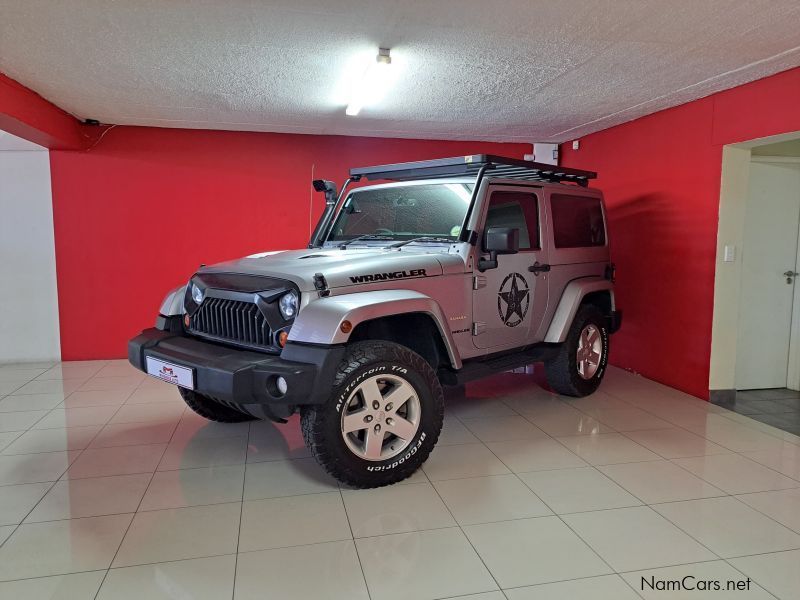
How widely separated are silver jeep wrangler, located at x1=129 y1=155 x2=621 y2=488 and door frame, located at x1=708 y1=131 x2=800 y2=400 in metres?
0.82

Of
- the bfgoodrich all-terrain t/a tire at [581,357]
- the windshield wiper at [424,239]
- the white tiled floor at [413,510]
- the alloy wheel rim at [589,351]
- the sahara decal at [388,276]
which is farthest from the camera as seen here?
the alloy wheel rim at [589,351]

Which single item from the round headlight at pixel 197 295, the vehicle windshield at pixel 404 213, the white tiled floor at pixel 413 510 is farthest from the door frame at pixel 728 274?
the round headlight at pixel 197 295

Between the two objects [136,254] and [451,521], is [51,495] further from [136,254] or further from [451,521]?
[136,254]

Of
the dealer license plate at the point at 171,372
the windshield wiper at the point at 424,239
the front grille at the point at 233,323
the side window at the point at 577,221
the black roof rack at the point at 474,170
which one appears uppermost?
the black roof rack at the point at 474,170

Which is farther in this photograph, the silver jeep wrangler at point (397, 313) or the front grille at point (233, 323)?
the front grille at point (233, 323)

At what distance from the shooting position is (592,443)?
12.4ft

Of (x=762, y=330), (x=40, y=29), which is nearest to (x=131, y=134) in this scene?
(x=40, y=29)

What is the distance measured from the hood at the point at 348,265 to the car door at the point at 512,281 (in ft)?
1.22

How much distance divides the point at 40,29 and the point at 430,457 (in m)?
3.41

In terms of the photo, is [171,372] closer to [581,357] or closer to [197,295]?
[197,295]

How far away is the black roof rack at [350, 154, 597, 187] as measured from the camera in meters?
3.83

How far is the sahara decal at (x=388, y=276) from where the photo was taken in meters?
3.13

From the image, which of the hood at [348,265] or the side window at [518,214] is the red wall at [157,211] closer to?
the hood at [348,265]

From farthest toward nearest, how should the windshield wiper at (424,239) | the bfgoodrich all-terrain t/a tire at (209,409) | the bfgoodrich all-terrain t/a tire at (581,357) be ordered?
the bfgoodrich all-terrain t/a tire at (581,357)
the bfgoodrich all-terrain t/a tire at (209,409)
the windshield wiper at (424,239)
